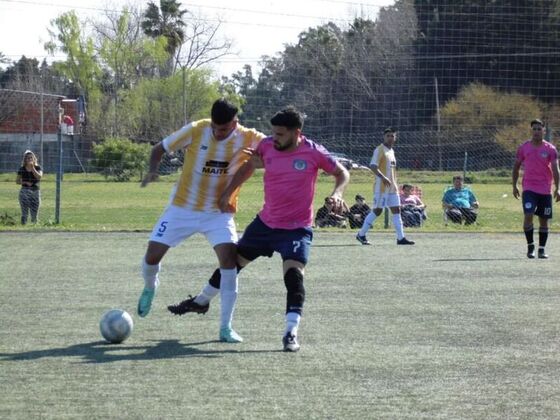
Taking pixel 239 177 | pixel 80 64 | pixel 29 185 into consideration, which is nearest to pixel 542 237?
pixel 239 177

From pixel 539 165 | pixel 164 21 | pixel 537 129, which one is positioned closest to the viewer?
pixel 537 129

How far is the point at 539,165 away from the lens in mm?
15352

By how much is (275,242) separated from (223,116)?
103 centimetres

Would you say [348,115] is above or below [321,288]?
above

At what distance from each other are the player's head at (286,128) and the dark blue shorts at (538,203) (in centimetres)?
828

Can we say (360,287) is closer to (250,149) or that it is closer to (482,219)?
(250,149)

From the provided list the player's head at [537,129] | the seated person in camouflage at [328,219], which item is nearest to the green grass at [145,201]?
the seated person in camouflage at [328,219]

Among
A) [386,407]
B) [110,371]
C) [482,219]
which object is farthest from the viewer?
[482,219]

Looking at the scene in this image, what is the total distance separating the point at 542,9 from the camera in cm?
4153

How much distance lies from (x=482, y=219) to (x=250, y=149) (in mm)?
18804

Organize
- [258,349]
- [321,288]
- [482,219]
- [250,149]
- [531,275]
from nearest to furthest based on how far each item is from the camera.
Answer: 1. [258,349]
2. [250,149]
3. [321,288]
4. [531,275]
5. [482,219]

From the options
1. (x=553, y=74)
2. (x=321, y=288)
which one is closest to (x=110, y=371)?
(x=321, y=288)

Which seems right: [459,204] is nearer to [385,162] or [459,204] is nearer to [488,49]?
[385,162]

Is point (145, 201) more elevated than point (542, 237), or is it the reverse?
point (542, 237)
